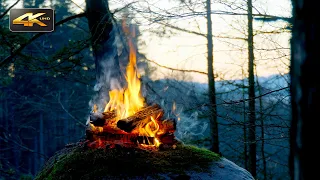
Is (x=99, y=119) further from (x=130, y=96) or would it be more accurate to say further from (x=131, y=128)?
(x=130, y=96)

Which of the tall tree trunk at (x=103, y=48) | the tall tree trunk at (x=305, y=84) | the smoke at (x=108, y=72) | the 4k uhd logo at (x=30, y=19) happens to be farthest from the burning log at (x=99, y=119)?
the 4k uhd logo at (x=30, y=19)

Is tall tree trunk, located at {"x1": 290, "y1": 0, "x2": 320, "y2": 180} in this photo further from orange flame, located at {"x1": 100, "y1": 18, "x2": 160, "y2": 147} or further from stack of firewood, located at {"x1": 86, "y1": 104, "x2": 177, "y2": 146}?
orange flame, located at {"x1": 100, "y1": 18, "x2": 160, "y2": 147}

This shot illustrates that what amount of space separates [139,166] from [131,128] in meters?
0.63

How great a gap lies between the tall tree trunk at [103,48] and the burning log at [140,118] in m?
1.12

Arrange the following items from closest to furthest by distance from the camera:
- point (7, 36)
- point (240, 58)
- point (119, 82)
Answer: point (119, 82) → point (7, 36) → point (240, 58)

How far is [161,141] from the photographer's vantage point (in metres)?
4.63

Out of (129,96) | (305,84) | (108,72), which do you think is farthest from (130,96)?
(305,84)

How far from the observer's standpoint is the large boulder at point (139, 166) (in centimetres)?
365

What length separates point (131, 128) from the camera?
4.18 m

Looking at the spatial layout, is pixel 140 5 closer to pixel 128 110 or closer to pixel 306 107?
pixel 128 110

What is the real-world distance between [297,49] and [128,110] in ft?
12.2

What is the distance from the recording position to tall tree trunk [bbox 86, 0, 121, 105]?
5.52m

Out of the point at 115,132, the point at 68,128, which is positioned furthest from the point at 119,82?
the point at 68,128

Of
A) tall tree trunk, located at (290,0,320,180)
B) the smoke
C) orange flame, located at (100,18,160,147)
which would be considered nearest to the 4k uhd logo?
the smoke
